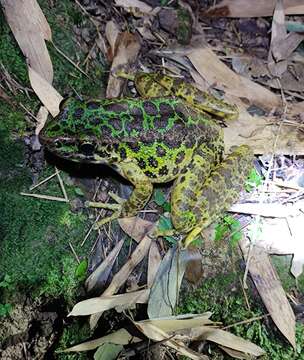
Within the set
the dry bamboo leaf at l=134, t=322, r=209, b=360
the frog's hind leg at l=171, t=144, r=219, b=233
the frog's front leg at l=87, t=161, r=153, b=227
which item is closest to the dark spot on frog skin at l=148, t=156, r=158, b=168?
the frog's front leg at l=87, t=161, r=153, b=227

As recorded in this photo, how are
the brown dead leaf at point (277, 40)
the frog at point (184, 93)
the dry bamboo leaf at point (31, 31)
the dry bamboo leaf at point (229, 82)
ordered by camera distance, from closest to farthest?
the dry bamboo leaf at point (31, 31), the frog at point (184, 93), the dry bamboo leaf at point (229, 82), the brown dead leaf at point (277, 40)

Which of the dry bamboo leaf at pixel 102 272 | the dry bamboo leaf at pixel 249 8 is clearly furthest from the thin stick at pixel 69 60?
the dry bamboo leaf at pixel 102 272

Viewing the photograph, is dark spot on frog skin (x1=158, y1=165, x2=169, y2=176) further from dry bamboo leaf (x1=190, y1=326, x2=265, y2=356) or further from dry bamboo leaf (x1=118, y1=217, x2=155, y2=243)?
dry bamboo leaf (x1=190, y1=326, x2=265, y2=356)

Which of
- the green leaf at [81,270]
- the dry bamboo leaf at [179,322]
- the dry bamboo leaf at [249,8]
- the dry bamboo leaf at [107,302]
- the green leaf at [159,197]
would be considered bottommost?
the dry bamboo leaf at [179,322]

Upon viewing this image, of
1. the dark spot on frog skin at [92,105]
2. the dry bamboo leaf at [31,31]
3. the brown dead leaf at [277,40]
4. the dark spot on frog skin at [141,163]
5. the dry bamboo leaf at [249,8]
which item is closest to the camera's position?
the dark spot on frog skin at [92,105]

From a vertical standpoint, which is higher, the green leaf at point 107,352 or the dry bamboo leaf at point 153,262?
the dry bamboo leaf at point 153,262

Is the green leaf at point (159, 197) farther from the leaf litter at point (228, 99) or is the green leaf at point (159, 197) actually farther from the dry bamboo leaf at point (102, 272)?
the dry bamboo leaf at point (102, 272)
